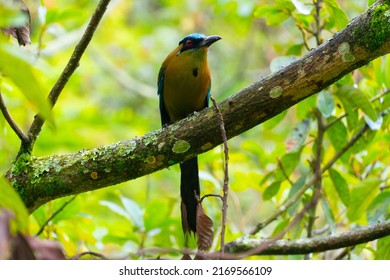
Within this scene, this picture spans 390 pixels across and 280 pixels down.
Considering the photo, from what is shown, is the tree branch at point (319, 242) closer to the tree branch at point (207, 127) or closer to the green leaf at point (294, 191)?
the green leaf at point (294, 191)

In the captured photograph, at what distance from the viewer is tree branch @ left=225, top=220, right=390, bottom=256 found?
2859 mm

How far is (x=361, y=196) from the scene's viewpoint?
11.0 feet

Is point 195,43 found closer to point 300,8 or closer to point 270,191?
point 300,8

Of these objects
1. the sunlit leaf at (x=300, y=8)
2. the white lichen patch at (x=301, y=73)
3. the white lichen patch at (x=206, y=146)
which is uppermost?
the sunlit leaf at (x=300, y=8)

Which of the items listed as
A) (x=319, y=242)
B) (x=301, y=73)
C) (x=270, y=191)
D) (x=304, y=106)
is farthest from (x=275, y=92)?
(x=270, y=191)

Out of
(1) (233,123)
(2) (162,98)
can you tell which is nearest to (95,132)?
(2) (162,98)

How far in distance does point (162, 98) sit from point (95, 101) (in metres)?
6.01

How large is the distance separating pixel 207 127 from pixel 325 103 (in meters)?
1.06

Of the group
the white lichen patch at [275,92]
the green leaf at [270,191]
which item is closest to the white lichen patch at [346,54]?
the white lichen patch at [275,92]

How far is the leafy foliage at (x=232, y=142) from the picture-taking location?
3320 millimetres

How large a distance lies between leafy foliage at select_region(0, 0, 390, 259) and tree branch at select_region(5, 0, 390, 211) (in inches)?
11.1
